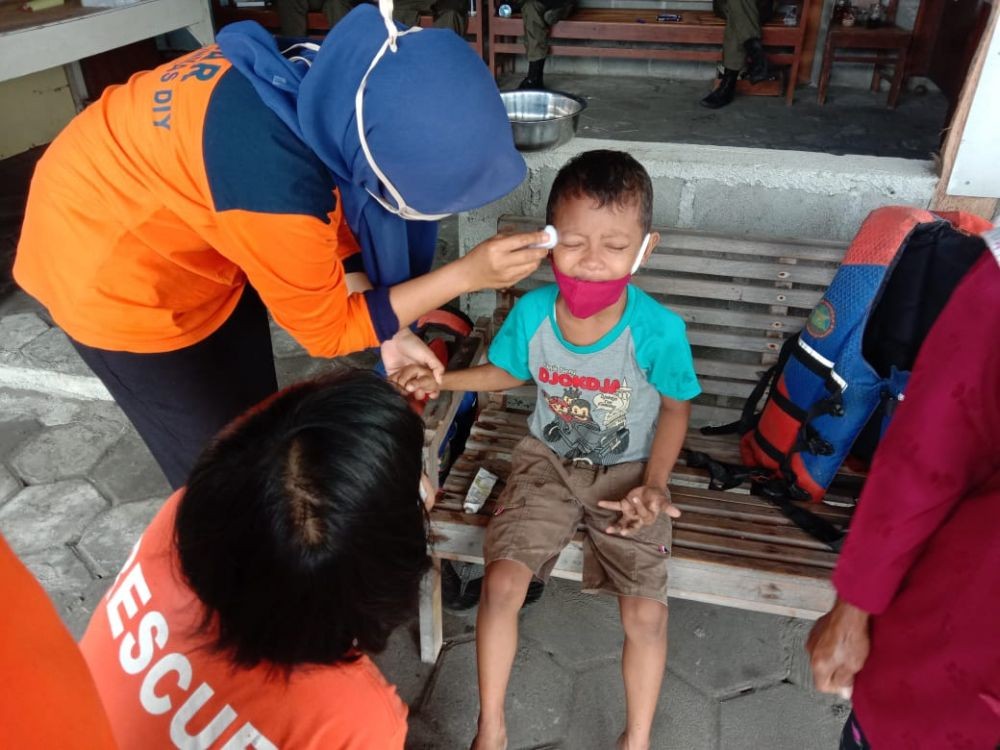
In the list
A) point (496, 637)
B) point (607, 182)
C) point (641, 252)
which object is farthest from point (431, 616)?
point (607, 182)

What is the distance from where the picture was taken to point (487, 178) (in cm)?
137

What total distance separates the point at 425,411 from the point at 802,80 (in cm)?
623

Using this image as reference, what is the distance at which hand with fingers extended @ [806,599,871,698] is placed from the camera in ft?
4.02

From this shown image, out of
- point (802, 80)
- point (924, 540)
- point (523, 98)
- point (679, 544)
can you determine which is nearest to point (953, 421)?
point (924, 540)

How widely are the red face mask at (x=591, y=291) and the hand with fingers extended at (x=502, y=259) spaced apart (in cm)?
20

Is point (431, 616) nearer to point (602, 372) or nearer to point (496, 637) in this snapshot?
point (496, 637)

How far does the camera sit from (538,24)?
6.27 metres

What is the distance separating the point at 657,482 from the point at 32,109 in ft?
20.4

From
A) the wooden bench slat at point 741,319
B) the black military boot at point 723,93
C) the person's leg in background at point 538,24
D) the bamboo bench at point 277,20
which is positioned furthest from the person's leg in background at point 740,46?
the wooden bench slat at point 741,319

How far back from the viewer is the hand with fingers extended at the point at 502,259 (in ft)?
5.19

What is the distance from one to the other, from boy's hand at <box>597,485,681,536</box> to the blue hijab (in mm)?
835

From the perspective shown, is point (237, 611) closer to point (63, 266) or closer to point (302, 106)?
point (302, 106)

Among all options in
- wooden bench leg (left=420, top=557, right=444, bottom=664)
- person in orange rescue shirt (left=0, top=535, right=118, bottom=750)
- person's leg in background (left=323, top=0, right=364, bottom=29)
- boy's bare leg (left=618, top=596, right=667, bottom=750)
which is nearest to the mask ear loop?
boy's bare leg (left=618, top=596, right=667, bottom=750)

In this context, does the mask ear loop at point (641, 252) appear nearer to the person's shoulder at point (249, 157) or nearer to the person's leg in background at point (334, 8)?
the person's shoulder at point (249, 157)
